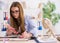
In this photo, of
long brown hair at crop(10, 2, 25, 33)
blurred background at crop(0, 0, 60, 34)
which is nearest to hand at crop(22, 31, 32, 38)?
long brown hair at crop(10, 2, 25, 33)

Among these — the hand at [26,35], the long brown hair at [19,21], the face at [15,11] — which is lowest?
the hand at [26,35]

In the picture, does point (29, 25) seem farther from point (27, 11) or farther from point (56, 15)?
point (56, 15)

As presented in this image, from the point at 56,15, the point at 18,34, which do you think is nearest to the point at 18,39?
the point at 18,34

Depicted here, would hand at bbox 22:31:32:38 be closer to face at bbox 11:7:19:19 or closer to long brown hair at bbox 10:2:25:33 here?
long brown hair at bbox 10:2:25:33

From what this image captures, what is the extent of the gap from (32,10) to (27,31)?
17 cm

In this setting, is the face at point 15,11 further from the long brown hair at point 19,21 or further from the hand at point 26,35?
the hand at point 26,35

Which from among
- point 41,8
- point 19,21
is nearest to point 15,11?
point 19,21

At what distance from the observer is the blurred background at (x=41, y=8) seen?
3.43ft

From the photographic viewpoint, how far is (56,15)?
1.09 metres

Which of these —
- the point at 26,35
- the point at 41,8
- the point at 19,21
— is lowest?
the point at 26,35

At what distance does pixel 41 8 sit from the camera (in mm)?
1068

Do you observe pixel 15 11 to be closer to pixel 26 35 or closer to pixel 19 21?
pixel 19 21

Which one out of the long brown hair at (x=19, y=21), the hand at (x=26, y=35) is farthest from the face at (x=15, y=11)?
the hand at (x=26, y=35)

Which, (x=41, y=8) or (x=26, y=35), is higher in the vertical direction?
(x=41, y=8)
